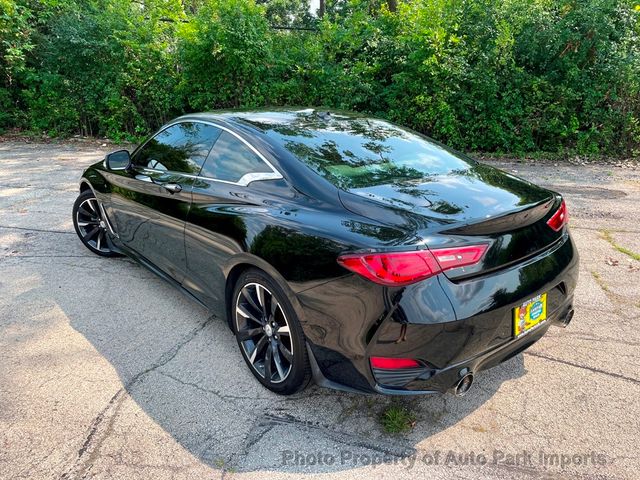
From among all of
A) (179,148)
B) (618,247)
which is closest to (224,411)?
(179,148)

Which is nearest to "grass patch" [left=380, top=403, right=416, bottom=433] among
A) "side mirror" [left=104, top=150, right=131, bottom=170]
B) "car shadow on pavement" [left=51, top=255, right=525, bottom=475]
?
"car shadow on pavement" [left=51, top=255, right=525, bottom=475]

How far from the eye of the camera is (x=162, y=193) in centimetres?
363

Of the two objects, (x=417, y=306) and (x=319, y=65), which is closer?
(x=417, y=306)

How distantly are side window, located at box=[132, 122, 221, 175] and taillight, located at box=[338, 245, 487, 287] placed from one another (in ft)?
5.70

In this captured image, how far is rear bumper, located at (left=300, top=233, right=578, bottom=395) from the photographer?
2.16 meters

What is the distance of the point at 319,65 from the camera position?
32.1 feet

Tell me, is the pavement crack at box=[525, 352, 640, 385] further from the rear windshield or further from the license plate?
the rear windshield

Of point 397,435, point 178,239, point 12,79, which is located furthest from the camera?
point 12,79

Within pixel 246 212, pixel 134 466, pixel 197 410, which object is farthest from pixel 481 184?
pixel 134 466

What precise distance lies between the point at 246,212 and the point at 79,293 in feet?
6.79

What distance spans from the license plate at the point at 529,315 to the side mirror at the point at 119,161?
3.25 m

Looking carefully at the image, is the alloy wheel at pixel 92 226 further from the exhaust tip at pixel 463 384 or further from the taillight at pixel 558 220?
the taillight at pixel 558 220

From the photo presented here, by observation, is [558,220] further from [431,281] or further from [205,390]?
[205,390]

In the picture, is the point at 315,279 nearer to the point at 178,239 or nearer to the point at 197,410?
the point at 197,410
